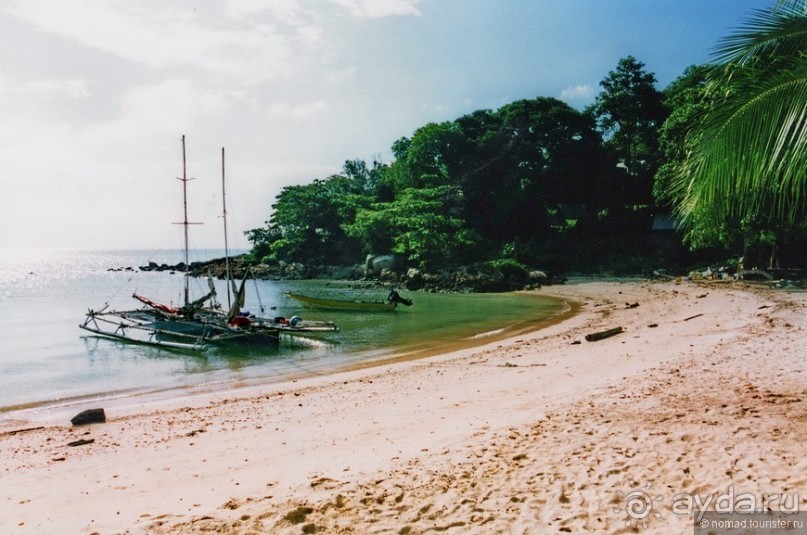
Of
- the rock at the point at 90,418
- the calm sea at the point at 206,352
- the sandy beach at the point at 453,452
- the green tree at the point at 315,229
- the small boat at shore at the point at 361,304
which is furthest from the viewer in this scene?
the green tree at the point at 315,229

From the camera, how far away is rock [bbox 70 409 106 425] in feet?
37.5

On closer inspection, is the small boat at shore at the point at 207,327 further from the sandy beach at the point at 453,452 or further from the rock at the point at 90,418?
the rock at the point at 90,418

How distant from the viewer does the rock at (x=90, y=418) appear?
11.4 meters

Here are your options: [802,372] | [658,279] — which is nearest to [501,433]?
[802,372]

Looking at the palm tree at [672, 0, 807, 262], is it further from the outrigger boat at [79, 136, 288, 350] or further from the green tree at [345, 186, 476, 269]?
the green tree at [345, 186, 476, 269]

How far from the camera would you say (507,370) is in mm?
13602

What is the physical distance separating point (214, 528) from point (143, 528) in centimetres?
82

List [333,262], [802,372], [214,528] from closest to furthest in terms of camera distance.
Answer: [214,528]
[802,372]
[333,262]

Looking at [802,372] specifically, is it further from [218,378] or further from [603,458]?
[218,378]

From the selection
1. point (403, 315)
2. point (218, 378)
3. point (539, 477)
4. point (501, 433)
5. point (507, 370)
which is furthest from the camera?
point (403, 315)

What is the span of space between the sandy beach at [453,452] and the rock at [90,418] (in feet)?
1.18

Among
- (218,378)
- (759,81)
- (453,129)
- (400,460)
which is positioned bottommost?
(218,378)

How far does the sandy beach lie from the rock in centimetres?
36

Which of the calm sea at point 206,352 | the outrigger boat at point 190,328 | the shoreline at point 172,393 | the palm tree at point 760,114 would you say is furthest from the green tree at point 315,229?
the palm tree at point 760,114
